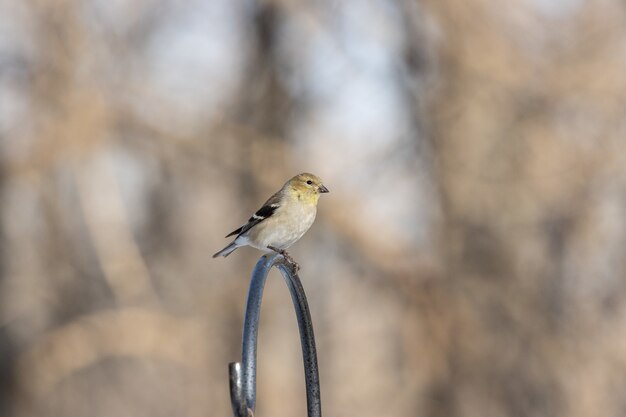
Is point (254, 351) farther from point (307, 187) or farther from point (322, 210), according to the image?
point (322, 210)

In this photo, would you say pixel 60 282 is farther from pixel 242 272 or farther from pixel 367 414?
pixel 367 414

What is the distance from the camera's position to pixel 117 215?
27.2 feet

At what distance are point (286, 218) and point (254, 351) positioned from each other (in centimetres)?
168

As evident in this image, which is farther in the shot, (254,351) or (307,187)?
(307,187)

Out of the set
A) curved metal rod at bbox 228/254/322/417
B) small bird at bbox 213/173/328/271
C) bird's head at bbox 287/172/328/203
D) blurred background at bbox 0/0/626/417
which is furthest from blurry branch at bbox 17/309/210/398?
curved metal rod at bbox 228/254/322/417

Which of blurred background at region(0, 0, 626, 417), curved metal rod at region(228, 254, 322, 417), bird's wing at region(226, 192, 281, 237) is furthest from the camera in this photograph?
blurred background at region(0, 0, 626, 417)

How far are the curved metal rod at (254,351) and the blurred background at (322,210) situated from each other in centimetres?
535

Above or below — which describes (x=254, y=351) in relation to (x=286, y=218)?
below

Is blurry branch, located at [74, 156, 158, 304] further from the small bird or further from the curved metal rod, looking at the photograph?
the curved metal rod

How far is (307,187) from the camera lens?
4.14 m

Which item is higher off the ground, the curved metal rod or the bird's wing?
the bird's wing

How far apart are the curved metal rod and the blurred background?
5.35 meters

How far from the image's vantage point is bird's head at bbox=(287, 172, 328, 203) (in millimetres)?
4121

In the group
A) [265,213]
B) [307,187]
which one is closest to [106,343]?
[265,213]
